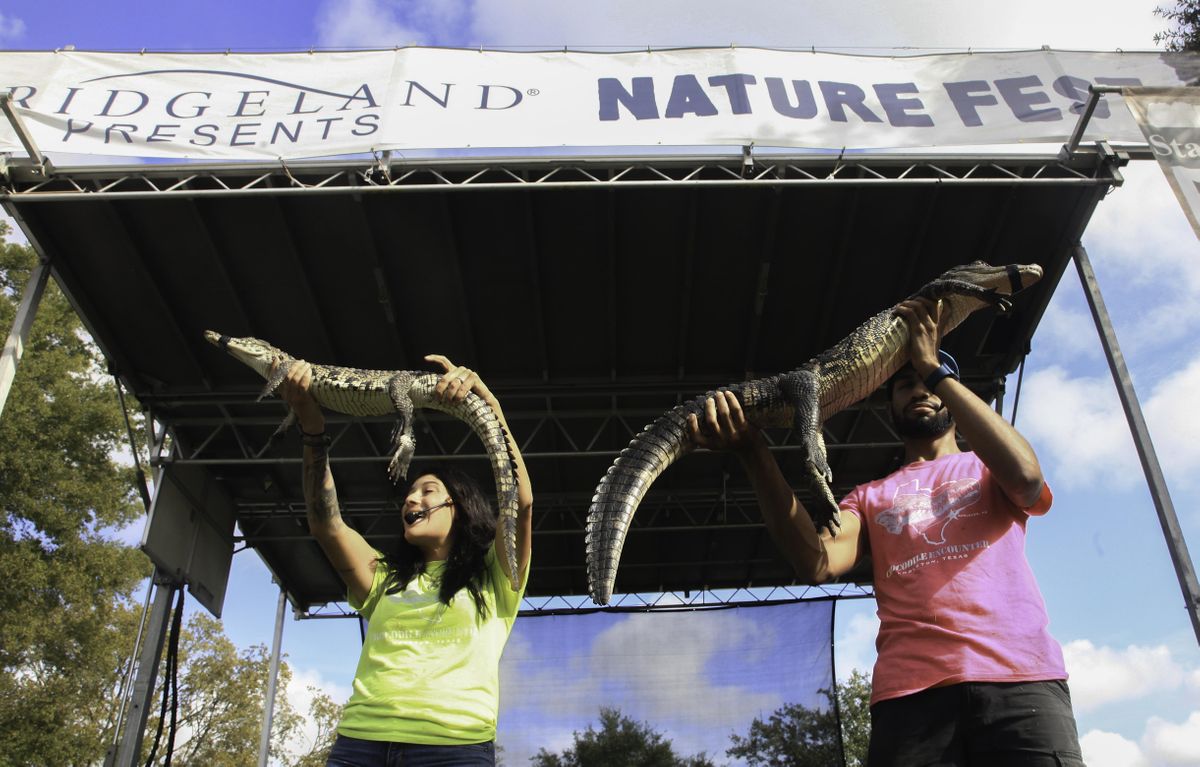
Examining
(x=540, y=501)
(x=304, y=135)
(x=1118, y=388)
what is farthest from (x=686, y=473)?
(x=304, y=135)

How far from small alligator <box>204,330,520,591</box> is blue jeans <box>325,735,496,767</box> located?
3.47ft

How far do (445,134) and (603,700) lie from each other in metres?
7.25

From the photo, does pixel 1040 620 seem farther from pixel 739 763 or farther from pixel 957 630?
pixel 739 763

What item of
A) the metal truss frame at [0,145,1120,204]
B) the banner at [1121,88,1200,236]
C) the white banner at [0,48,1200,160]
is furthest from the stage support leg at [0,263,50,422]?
the banner at [1121,88,1200,236]

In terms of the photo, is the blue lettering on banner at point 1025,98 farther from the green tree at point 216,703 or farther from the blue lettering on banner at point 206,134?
the green tree at point 216,703

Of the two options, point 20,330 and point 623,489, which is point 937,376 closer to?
point 623,489

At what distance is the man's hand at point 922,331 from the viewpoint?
263cm

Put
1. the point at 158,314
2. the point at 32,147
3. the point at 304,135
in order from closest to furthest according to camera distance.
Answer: the point at 32,147 → the point at 304,135 → the point at 158,314

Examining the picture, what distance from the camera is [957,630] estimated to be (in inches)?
83.4

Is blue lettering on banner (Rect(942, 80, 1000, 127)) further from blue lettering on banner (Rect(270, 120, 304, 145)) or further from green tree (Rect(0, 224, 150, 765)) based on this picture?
green tree (Rect(0, 224, 150, 765))

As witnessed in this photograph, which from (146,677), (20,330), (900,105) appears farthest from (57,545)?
(900,105)

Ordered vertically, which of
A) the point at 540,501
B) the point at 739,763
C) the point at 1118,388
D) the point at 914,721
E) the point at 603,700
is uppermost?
the point at 540,501

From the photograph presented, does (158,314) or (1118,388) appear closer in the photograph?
(1118,388)

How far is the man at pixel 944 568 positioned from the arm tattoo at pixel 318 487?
138 centimetres
